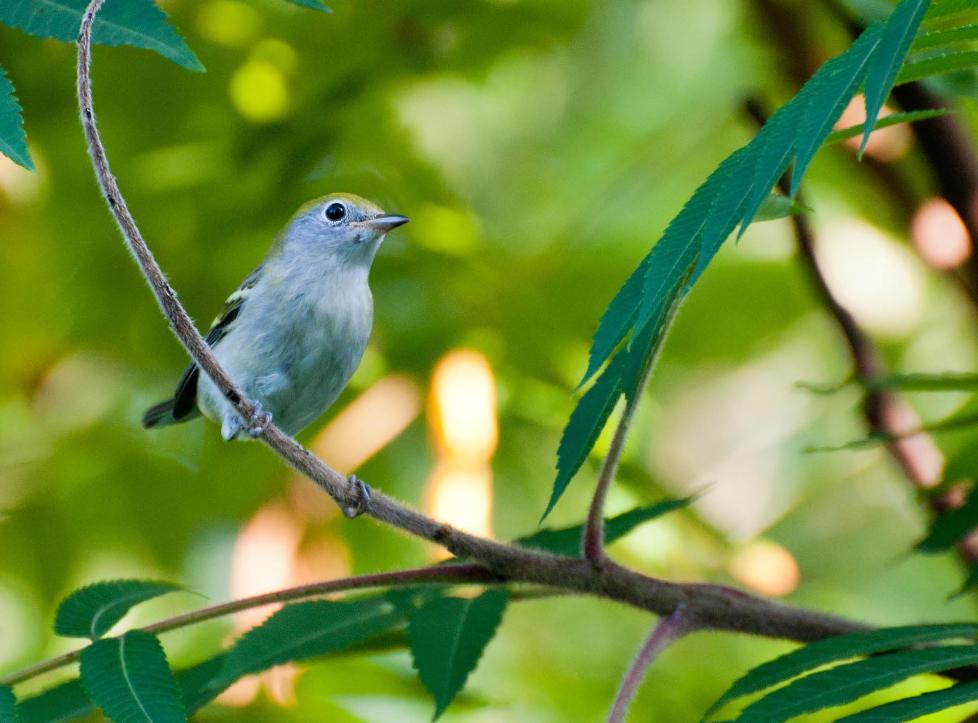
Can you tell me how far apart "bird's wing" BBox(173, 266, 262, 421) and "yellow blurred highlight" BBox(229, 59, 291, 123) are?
0.46 meters

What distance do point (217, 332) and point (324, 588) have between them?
1.41 metres

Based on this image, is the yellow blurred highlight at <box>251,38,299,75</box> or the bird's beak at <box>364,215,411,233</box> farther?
the yellow blurred highlight at <box>251,38,299,75</box>

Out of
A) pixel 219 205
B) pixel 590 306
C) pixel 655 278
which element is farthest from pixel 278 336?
pixel 655 278

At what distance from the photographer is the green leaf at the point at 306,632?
4.95 ft

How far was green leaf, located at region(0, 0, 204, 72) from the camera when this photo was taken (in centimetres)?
120

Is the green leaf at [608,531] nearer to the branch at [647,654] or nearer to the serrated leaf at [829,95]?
the branch at [647,654]

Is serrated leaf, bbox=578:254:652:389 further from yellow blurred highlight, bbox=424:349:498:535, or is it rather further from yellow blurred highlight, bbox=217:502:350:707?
yellow blurred highlight, bbox=217:502:350:707

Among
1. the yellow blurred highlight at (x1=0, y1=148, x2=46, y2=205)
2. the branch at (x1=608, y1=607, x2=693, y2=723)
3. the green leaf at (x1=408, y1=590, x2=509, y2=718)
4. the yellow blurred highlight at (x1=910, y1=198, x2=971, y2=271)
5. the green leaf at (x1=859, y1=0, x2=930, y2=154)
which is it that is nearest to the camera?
the green leaf at (x1=859, y1=0, x2=930, y2=154)

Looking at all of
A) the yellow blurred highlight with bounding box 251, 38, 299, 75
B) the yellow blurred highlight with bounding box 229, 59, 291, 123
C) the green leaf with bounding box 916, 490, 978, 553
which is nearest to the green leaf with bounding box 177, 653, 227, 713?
the green leaf with bounding box 916, 490, 978, 553

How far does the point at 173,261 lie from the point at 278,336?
685mm

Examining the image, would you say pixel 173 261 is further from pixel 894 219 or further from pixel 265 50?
pixel 894 219

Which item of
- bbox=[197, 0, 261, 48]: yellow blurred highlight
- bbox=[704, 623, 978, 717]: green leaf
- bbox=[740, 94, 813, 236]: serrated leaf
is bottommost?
bbox=[704, 623, 978, 717]: green leaf

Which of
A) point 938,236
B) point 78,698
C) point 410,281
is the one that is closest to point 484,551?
point 78,698

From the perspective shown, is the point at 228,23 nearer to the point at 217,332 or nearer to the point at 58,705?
the point at 217,332
